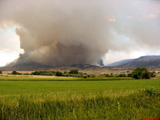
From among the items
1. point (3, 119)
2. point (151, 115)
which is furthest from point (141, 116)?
point (3, 119)

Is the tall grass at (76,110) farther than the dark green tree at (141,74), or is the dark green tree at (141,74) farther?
the dark green tree at (141,74)

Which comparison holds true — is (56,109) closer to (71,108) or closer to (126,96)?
(71,108)

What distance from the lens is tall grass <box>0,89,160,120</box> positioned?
38.3ft

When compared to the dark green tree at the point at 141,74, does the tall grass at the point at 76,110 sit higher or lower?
higher

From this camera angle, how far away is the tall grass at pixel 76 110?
38.3 feet

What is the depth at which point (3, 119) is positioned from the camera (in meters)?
11.3

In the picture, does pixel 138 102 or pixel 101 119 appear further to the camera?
pixel 138 102

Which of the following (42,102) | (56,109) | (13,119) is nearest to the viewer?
(13,119)

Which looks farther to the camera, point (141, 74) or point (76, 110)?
point (141, 74)

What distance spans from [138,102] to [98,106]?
4.71 m

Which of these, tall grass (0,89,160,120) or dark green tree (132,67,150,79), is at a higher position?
tall grass (0,89,160,120)

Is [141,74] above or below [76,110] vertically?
below

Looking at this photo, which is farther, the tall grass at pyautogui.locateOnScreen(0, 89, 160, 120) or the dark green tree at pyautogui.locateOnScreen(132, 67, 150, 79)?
the dark green tree at pyautogui.locateOnScreen(132, 67, 150, 79)

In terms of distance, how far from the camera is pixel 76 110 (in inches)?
515
